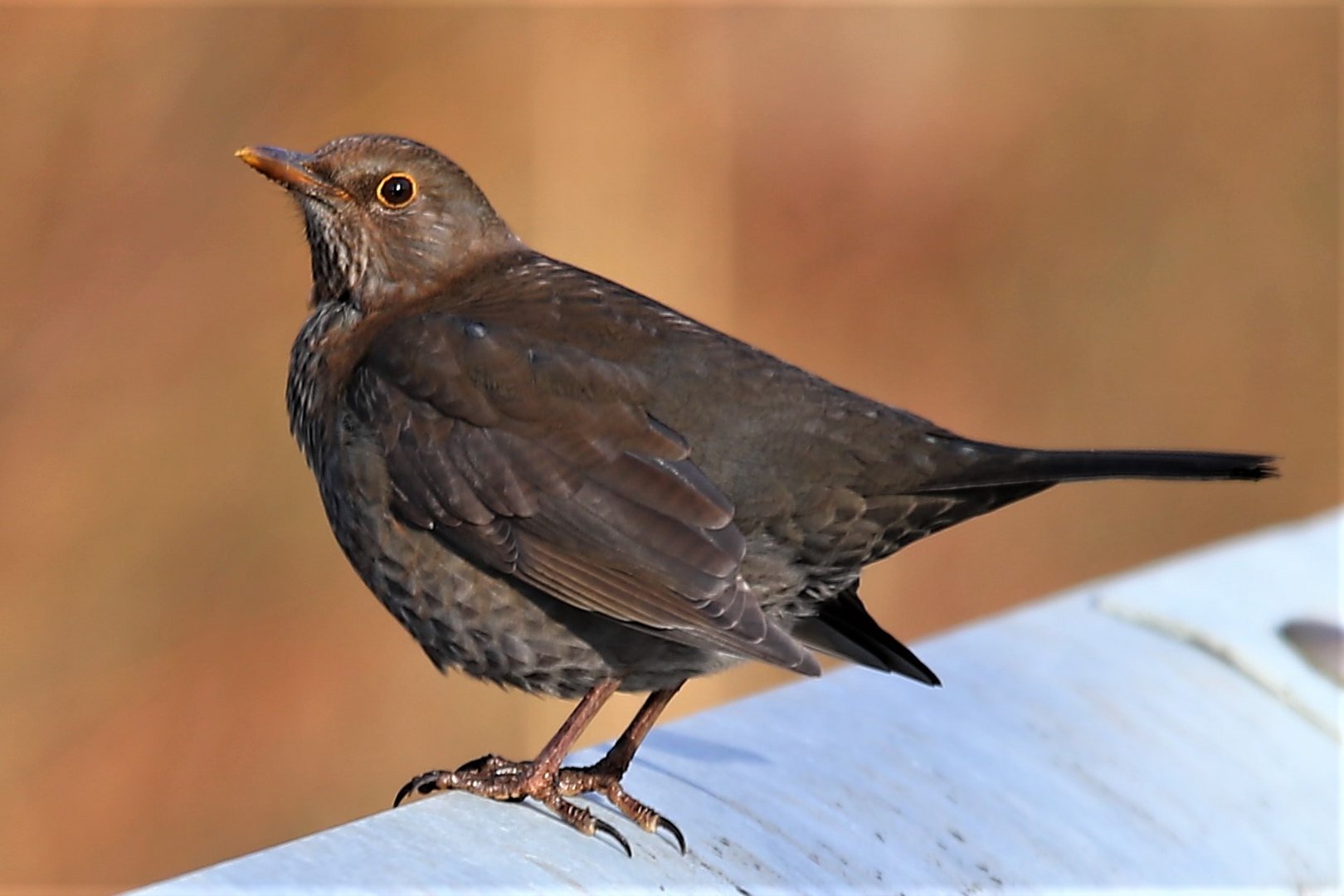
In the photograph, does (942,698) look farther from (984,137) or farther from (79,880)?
(984,137)

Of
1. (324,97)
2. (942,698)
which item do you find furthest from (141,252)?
(942,698)

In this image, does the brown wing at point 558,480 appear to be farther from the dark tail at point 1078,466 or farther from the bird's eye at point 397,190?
the bird's eye at point 397,190

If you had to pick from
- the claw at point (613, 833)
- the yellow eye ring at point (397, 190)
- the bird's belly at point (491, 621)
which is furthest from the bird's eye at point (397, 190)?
the claw at point (613, 833)

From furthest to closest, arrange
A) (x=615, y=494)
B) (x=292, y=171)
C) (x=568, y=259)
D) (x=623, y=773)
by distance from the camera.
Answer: (x=568, y=259) < (x=292, y=171) < (x=615, y=494) < (x=623, y=773)

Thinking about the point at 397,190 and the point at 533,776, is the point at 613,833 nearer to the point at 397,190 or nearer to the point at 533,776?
the point at 533,776

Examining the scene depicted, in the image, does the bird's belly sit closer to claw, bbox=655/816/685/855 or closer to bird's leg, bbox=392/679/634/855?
bird's leg, bbox=392/679/634/855

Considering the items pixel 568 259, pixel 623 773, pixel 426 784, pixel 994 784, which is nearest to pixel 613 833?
pixel 623 773

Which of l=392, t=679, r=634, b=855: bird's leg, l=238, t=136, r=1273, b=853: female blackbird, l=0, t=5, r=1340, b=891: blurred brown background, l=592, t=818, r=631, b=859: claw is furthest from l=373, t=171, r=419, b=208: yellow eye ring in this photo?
l=0, t=5, r=1340, b=891: blurred brown background
